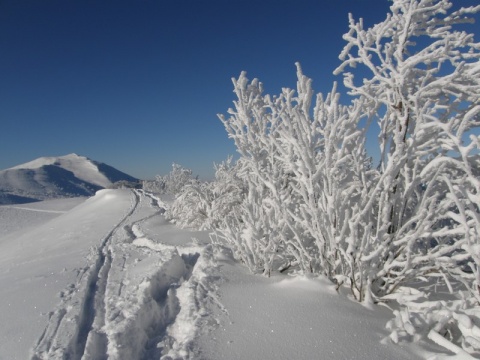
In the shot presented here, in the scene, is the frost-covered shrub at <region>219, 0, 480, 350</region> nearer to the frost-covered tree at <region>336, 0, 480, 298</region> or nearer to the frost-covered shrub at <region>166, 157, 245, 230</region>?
the frost-covered tree at <region>336, 0, 480, 298</region>

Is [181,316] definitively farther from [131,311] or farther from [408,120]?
[408,120]

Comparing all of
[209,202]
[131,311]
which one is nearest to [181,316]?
[131,311]

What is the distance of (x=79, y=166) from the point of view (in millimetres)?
167625

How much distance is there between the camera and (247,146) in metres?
5.57

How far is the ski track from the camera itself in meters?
2.56

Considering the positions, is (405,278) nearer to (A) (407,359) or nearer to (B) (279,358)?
(A) (407,359)

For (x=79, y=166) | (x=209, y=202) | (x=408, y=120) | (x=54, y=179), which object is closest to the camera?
(x=408, y=120)

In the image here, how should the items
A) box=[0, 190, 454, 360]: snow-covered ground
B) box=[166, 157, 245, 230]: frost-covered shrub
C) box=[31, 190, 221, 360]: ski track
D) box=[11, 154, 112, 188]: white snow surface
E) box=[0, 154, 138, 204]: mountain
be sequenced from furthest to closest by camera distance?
box=[11, 154, 112, 188]: white snow surface
box=[0, 154, 138, 204]: mountain
box=[166, 157, 245, 230]: frost-covered shrub
box=[31, 190, 221, 360]: ski track
box=[0, 190, 454, 360]: snow-covered ground

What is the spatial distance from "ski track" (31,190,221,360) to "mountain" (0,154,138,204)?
265ft

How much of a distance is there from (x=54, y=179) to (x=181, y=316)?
145 metres

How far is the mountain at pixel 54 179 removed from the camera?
308 ft

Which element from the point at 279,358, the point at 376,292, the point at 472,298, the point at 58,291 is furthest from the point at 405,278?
the point at 58,291

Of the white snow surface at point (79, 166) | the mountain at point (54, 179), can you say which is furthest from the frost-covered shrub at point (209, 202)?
the white snow surface at point (79, 166)

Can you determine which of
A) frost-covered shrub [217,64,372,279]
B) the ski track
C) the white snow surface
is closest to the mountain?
the white snow surface
